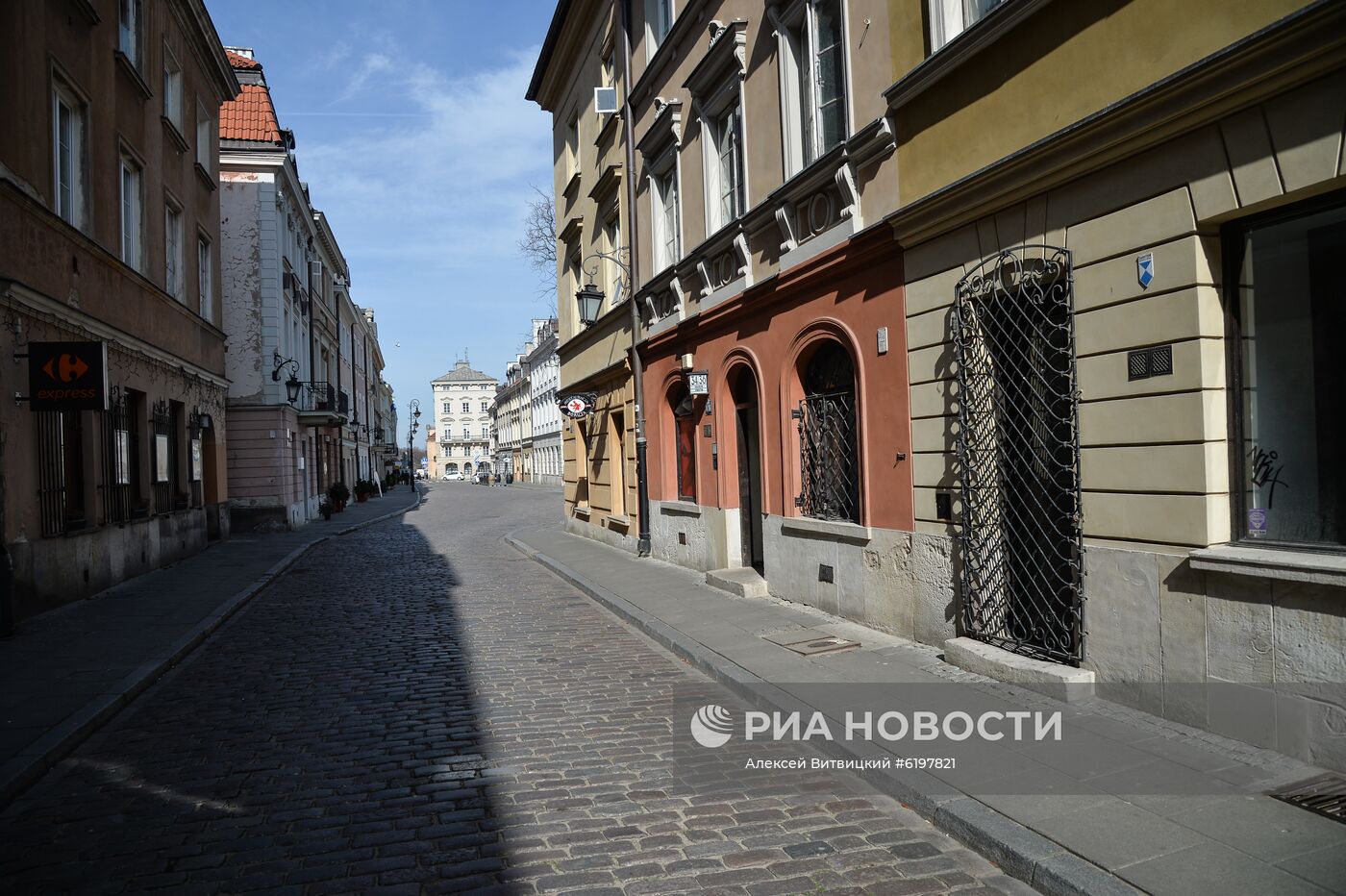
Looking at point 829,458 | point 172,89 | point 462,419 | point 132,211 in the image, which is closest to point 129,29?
point 172,89

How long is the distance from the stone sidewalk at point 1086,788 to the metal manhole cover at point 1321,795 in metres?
0.07

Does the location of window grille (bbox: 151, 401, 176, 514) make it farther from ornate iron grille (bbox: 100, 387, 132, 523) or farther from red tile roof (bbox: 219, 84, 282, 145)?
red tile roof (bbox: 219, 84, 282, 145)

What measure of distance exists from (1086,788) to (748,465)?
8.09 meters

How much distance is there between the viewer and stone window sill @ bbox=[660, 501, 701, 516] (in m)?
13.8

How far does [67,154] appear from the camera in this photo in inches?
483

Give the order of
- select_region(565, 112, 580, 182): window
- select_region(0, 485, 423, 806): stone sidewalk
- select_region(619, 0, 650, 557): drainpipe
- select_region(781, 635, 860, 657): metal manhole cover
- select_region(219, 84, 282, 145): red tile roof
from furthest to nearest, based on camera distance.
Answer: select_region(219, 84, 282, 145): red tile roof
select_region(565, 112, 580, 182): window
select_region(619, 0, 650, 557): drainpipe
select_region(781, 635, 860, 657): metal manhole cover
select_region(0, 485, 423, 806): stone sidewalk

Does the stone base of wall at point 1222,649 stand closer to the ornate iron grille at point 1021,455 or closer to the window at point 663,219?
the ornate iron grille at point 1021,455

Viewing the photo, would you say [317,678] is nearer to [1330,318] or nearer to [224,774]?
[224,774]

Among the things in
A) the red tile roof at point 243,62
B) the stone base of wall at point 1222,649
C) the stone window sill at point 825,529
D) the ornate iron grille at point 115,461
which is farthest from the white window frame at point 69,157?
the red tile roof at point 243,62

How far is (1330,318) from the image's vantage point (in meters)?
4.81

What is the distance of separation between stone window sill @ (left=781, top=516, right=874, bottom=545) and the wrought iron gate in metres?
0.16

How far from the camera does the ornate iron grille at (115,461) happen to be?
13.1 m

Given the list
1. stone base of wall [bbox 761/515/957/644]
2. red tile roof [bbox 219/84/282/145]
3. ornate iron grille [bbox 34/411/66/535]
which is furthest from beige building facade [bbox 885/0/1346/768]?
red tile roof [bbox 219/84/282/145]

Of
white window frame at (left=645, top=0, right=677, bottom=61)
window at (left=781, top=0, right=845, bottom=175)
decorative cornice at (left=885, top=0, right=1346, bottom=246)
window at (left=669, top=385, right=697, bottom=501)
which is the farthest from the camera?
white window frame at (left=645, top=0, right=677, bottom=61)
